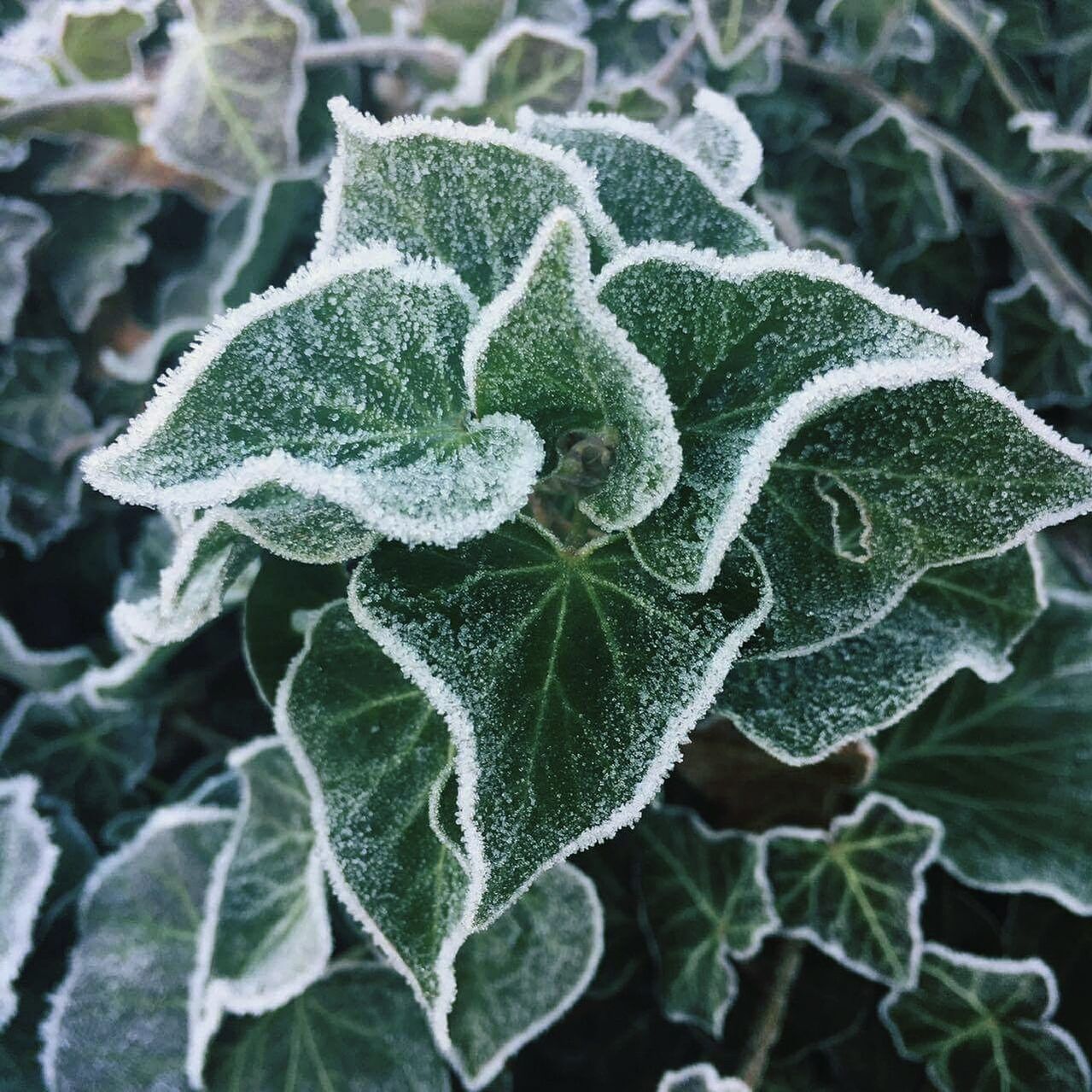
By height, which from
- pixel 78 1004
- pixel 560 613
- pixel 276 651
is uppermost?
pixel 560 613

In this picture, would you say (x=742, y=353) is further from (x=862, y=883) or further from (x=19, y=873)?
(x=19, y=873)

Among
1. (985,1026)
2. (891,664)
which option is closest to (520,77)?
(891,664)

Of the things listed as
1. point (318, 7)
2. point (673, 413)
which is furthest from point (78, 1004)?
point (318, 7)

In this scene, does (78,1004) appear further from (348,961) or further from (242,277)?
(242,277)

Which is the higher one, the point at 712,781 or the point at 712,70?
the point at 712,70

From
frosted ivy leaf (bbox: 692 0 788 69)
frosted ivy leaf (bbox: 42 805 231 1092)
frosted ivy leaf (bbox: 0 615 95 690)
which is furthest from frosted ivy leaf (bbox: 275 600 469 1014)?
frosted ivy leaf (bbox: 692 0 788 69)

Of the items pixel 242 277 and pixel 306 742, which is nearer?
Answer: pixel 306 742
